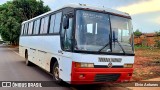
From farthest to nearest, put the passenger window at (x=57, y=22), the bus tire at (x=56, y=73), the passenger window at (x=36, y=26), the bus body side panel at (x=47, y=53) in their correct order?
the passenger window at (x=36, y=26), the passenger window at (x=57, y=22), the bus tire at (x=56, y=73), the bus body side panel at (x=47, y=53)

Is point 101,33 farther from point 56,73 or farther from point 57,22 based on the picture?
point 56,73

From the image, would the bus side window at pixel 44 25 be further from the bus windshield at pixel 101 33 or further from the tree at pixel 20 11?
the tree at pixel 20 11

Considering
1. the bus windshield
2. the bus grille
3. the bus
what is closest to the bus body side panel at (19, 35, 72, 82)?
the bus

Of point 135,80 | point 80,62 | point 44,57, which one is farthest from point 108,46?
point 44,57

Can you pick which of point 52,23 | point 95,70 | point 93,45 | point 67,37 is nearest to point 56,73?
point 67,37

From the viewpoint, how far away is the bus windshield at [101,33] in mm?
9055

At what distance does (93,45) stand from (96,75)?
0.98 metres

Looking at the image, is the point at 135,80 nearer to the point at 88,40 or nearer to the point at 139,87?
the point at 139,87

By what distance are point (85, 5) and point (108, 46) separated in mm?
1638

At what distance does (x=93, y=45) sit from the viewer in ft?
29.8

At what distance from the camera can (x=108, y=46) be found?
930 centimetres

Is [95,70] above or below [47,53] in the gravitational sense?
below

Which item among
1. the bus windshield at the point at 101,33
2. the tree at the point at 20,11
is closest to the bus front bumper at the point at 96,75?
the bus windshield at the point at 101,33

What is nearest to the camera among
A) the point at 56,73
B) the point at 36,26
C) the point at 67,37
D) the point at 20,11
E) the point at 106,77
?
the point at 106,77
